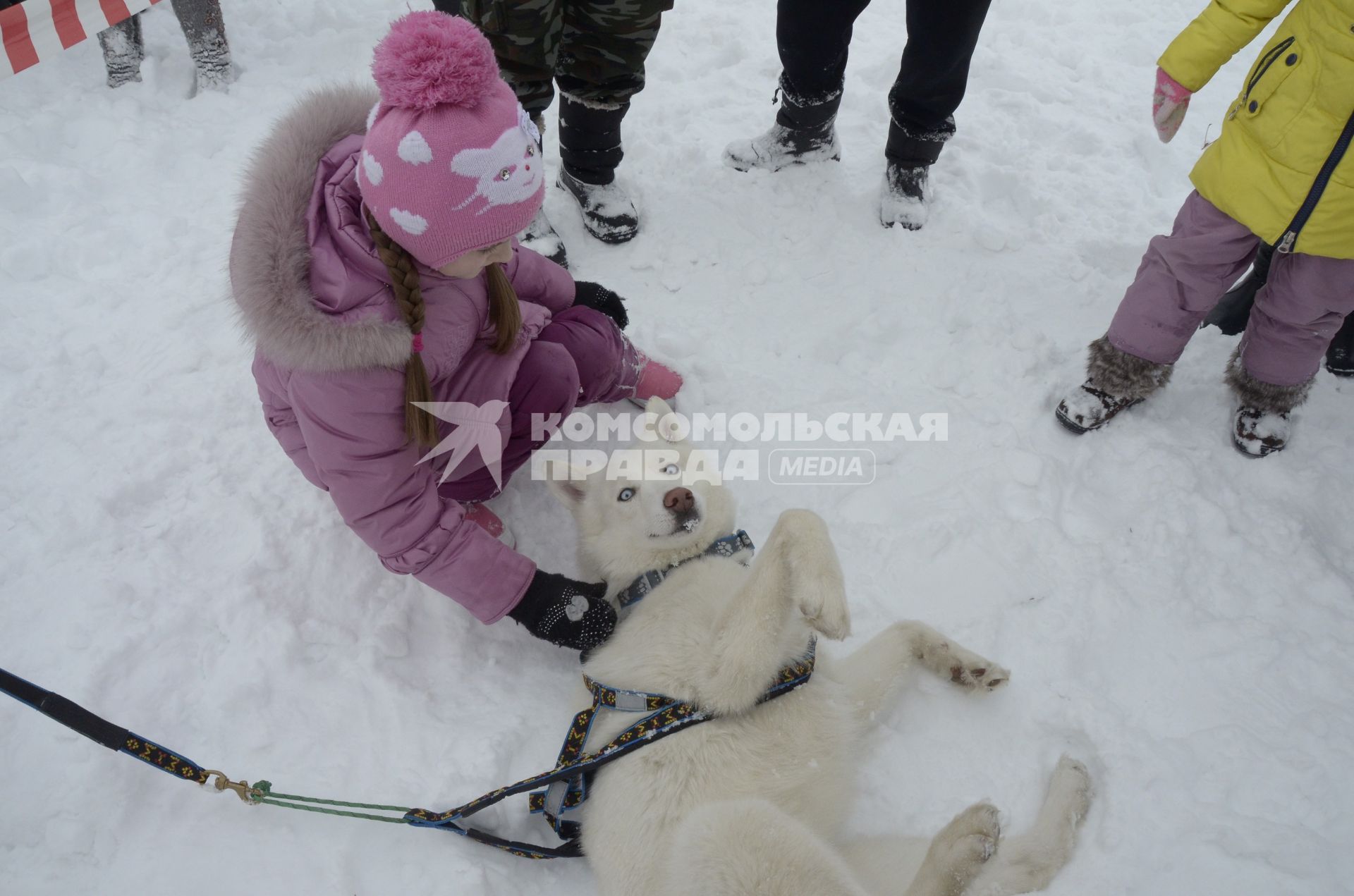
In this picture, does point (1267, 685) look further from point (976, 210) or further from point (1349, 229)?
point (976, 210)

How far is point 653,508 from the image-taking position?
7.54 ft

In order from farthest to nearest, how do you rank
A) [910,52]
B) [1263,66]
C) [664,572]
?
[910,52] < [664,572] < [1263,66]

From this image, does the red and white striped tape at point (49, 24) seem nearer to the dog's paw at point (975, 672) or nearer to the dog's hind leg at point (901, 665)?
the dog's hind leg at point (901, 665)

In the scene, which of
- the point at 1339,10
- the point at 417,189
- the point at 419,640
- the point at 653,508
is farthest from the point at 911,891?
the point at 1339,10

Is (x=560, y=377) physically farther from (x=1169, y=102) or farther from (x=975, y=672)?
(x=1169, y=102)

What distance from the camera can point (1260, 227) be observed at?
87.5 inches

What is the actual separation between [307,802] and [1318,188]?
3.30 metres

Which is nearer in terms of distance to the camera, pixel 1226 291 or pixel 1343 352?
pixel 1226 291

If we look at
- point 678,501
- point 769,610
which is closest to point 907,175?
point 678,501

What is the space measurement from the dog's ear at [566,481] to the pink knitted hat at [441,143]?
0.85 meters

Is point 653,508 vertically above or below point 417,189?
below

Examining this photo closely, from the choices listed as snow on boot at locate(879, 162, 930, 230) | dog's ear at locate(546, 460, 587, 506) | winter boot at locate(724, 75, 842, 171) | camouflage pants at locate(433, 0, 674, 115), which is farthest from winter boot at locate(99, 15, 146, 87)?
snow on boot at locate(879, 162, 930, 230)

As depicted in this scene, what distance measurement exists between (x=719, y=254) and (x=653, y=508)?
1.67 meters

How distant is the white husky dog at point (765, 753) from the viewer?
1.80 meters
